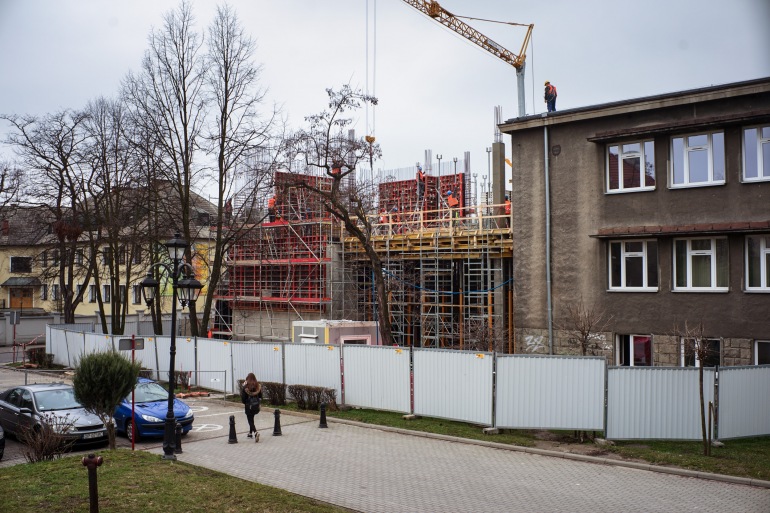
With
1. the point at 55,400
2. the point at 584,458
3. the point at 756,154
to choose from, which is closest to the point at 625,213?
the point at 756,154

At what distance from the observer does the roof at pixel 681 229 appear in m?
19.0

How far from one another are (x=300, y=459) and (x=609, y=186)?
43.9 feet

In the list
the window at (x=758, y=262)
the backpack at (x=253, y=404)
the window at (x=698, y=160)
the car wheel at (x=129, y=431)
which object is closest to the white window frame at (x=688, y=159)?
the window at (x=698, y=160)

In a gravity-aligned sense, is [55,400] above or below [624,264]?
below

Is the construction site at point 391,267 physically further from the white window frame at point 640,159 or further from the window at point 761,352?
the window at point 761,352

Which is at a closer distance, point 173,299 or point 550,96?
point 173,299

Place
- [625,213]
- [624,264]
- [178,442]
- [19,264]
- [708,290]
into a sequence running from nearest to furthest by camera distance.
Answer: [178,442] → [708,290] → [625,213] → [624,264] → [19,264]

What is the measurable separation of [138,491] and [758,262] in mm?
16884

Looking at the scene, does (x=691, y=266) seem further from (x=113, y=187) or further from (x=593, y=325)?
(x=113, y=187)

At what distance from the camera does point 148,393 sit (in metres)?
18.1

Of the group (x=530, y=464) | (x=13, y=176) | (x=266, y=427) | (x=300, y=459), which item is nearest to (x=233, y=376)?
(x=266, y=427)

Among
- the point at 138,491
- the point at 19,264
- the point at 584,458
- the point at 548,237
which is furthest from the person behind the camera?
the point at 19,264

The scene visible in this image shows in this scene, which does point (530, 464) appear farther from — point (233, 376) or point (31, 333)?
point (31, 333)

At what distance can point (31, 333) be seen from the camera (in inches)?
1945
